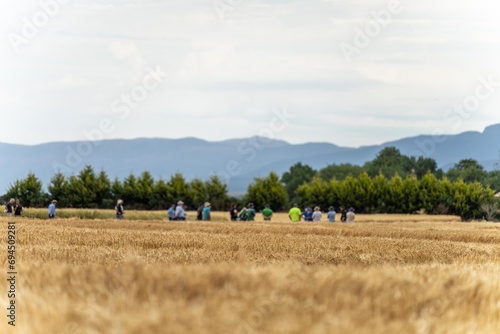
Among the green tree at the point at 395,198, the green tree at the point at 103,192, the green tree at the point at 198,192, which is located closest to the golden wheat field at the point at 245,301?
the green tree at the point at 103,192

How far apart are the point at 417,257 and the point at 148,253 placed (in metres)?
6.78

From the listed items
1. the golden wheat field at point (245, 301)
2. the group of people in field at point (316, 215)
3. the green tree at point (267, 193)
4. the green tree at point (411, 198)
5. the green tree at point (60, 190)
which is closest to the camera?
the golden wheat field at point (245, 301)

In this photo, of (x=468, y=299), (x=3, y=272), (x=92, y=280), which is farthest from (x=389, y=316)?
(x=3, y=272)

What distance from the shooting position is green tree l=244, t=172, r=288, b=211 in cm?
9494

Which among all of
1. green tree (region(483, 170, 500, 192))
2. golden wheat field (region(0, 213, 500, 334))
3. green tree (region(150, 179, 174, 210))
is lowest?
golden wheat field (region(0, 213, 500, 334))

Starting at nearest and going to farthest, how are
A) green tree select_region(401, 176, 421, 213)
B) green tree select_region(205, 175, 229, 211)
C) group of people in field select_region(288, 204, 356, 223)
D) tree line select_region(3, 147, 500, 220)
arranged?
group of people in field select_region(288, 204, 356, 223) → tree line select_region(3, 147, 500, 220) → green tree select_region(205, 175, 229, 211) → green tree select_region(401, 176, 421, 213)

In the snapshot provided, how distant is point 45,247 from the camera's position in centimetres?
1814

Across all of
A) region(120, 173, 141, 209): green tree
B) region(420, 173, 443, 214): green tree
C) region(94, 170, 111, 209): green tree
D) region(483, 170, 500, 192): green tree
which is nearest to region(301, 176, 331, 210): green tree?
region(420, 173, 443, 214): green tree

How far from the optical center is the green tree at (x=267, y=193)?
94.9 m

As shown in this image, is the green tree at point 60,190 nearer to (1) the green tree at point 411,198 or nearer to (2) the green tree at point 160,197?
(2) the green tree at point 160,197

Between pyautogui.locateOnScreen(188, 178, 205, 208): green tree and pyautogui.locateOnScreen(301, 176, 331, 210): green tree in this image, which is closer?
pyautogui.locateOnScreen(188, 178, 205, 208): green tree

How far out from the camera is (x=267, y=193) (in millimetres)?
95062

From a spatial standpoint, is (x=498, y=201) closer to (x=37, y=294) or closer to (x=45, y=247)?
(x=45, y=247)

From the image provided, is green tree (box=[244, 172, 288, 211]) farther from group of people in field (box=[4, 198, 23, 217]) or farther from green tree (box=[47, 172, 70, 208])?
group of people in field (box=[4, 198, 23, 217])
